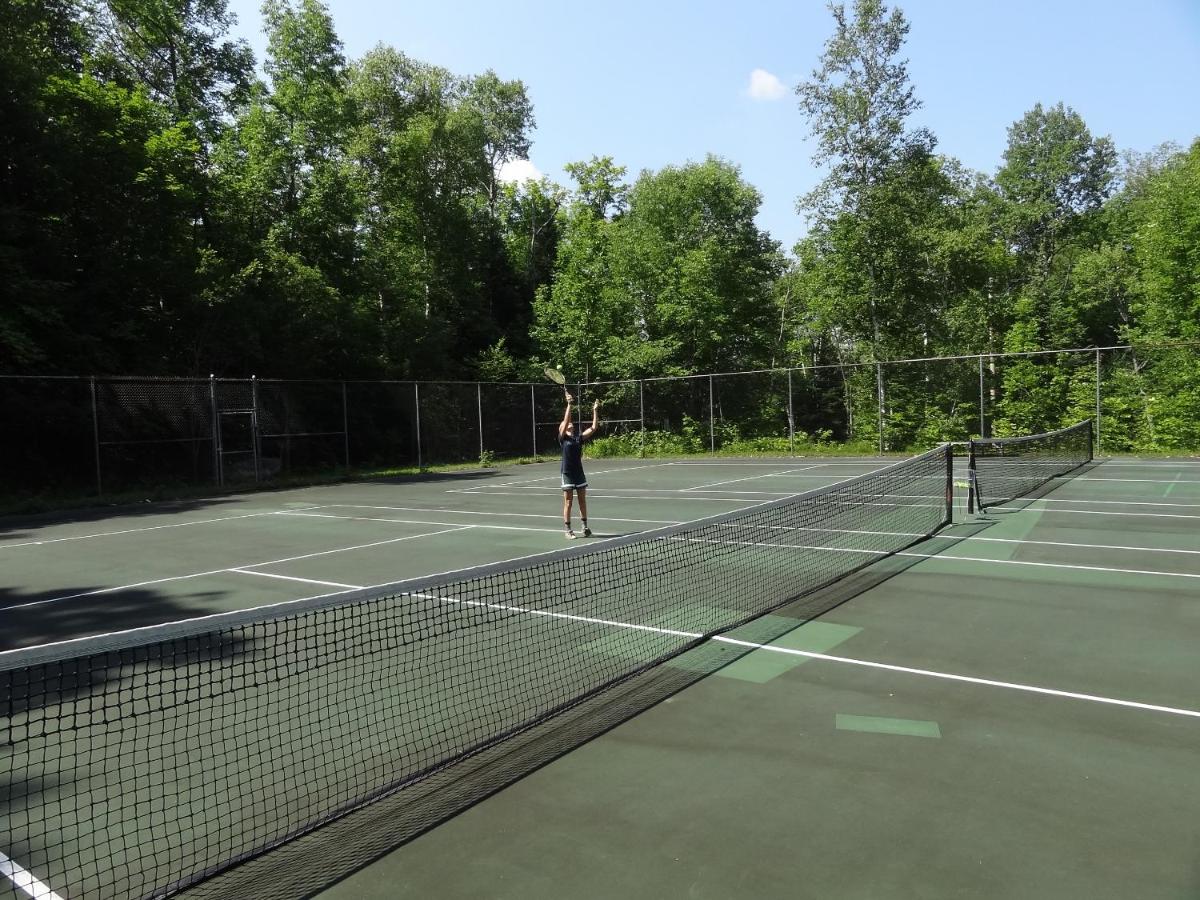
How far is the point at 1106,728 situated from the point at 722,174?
40.8 m

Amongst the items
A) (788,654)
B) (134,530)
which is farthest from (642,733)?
(134,530)

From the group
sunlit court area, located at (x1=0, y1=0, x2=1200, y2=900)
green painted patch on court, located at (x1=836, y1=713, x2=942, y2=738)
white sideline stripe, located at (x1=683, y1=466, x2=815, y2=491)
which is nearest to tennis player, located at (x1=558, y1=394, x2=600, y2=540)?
sunlit court area, located at (x1=0, y1=0, x2=1200, y2=900)

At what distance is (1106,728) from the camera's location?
4.31 metres

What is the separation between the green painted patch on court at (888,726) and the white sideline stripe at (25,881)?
3818 mm

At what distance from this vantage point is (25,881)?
3.12m

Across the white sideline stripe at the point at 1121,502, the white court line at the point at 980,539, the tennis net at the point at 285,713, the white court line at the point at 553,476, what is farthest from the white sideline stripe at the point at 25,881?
the white court line at the point at 553,476

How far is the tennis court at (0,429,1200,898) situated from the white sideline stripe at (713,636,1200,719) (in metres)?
0.02

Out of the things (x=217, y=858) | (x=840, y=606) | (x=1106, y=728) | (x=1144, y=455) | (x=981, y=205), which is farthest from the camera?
(x=981, y=205)

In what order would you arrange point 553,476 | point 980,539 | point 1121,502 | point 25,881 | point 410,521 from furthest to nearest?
point 553,476 → point 410,521 → point 1121,502 → point 980,539 → point 25,881

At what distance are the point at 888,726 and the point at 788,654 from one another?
4.49 feet

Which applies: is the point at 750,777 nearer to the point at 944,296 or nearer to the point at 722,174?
the point at 944,296

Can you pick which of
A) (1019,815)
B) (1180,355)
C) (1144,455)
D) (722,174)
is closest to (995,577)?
(1019,815)

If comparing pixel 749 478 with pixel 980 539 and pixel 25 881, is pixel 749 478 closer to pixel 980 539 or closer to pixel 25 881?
pixel 980 539

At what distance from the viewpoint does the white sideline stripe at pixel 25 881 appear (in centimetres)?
303
